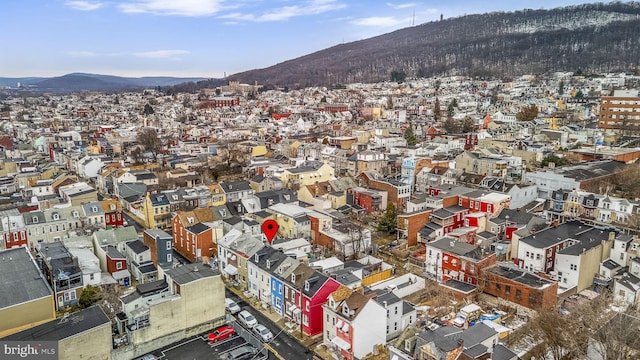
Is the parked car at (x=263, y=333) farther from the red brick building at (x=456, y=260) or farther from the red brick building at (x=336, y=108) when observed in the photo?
the red brick building at (x=336, y=108)

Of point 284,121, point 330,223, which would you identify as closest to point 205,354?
point 330,223

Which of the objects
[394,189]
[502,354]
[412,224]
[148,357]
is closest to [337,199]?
[394,189]

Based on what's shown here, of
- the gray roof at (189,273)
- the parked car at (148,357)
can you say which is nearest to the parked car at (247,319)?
the gray roof at (189,273)

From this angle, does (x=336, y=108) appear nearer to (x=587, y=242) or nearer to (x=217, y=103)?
(x=217, y=103)

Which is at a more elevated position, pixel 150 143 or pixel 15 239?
pixel 150 143

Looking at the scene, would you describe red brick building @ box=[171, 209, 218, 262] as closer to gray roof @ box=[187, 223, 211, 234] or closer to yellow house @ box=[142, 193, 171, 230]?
gray roof @ box=[187, 223, 211, 234]

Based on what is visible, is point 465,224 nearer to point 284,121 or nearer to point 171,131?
point 284,121

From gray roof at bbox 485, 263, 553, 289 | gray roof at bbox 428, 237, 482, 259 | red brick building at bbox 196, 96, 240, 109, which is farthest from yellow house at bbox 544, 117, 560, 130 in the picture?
red brick building at bbox 196, 96, 240, 109

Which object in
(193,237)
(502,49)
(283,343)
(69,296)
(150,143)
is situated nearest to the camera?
(283,343)
